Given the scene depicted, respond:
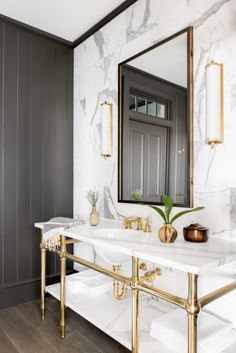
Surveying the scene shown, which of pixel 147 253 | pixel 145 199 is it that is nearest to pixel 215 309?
pixel 147 253

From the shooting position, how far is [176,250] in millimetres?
1386

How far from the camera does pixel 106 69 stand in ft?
8.21

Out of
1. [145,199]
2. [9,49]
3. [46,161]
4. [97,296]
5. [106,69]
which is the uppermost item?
[9,49]

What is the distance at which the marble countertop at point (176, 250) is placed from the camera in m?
1.19

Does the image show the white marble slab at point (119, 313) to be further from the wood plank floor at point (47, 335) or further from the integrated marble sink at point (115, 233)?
the integrated marble sink at point (115, 233)

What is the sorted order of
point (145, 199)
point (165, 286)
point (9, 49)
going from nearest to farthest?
point (165, 286)
point (145, 199)
point (9, 49)

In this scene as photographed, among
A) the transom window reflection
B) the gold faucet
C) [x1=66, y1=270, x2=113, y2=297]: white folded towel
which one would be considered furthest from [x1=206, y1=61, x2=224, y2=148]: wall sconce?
[x1=66, y1=270, x2=113, y2=297]: white folded towel

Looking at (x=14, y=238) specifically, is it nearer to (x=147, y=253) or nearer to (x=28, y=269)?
(x=28, y=269)

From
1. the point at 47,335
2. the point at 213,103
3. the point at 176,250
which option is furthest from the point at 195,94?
the point at 47,335

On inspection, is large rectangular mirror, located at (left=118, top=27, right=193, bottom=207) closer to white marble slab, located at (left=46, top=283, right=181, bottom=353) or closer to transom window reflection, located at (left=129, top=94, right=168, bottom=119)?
transom window reflection, located at (left=129, top=94, right=168, bottom=119)

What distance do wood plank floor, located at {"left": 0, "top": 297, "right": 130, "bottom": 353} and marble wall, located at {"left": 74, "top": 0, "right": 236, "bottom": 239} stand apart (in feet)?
2.83

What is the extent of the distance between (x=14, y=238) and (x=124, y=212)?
1007mm

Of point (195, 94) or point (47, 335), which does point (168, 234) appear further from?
point (47, 335)

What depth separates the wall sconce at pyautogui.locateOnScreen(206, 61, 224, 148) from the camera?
5.16 feet
